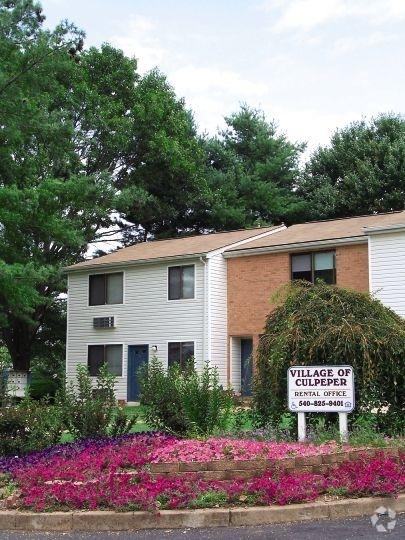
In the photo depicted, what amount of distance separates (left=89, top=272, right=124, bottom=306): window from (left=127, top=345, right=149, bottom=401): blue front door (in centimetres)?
216

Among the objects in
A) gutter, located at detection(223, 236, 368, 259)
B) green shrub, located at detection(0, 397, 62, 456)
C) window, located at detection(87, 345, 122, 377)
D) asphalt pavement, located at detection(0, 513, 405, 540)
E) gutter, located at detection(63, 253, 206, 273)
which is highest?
gutter, located at detection(223, 236, 368, 259)

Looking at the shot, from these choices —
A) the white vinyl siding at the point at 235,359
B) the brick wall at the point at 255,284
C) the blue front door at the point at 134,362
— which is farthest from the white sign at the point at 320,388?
the blue front door at the point at 134,362

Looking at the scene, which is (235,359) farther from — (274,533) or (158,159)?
(274,533)

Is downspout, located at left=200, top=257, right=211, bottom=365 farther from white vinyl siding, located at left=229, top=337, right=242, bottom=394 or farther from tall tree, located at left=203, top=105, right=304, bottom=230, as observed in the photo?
tall tree, located at left=203, top=105, right=304, bottom=230

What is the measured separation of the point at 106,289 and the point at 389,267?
40.0ft

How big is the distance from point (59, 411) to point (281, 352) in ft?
11.9

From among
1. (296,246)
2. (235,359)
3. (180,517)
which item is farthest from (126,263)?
(180,517)

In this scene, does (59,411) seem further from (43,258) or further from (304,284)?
(43,258)

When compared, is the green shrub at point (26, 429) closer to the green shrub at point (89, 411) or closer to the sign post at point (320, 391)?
the green shrub at point (89, 411)

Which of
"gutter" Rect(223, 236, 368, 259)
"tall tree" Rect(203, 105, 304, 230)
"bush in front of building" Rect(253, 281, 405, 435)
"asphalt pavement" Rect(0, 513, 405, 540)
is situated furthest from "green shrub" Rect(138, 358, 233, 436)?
"tall tree" Rect(203, 105, 304, 230)

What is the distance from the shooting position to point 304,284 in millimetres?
12031

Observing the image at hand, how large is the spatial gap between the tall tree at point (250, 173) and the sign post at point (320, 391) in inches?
1130

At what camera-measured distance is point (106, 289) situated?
30.3 m

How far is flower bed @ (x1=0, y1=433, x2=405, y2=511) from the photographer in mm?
7336
